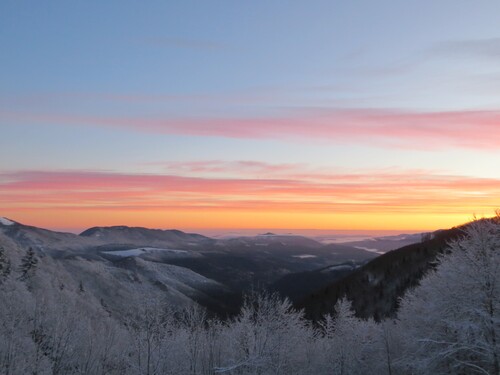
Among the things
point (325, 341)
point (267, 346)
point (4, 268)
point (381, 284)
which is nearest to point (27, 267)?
point (4, 268)

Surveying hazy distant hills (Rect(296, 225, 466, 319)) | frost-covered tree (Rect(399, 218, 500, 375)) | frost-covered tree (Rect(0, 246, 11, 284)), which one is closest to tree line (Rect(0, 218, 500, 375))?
frost-covered tree (Rect(399, 218, 500, 375))

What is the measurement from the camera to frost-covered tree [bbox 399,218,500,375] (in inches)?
1313

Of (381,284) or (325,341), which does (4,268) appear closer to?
(325,341)

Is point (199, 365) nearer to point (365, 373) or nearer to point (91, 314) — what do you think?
point (365, 373)

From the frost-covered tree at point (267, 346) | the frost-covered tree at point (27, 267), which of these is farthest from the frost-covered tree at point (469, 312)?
the frost-covered tree at point (27, 267)

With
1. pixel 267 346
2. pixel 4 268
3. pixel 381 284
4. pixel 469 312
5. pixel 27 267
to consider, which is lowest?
pixel 381 284

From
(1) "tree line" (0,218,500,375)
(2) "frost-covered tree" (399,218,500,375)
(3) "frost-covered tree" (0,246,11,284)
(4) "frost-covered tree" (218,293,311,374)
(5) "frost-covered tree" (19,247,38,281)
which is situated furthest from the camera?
(5) "frost-covered tree" (19,247,38,281)

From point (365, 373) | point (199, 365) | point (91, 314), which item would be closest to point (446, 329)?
point (365, 373)

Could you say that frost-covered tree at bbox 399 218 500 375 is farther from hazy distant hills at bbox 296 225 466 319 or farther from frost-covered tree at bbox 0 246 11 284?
frost-covered tree at bbox 0 246 11 284

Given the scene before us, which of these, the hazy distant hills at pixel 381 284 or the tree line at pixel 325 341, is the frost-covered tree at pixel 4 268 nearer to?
the tree line at pixel 325 341

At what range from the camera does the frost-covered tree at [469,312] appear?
33344 millimetres

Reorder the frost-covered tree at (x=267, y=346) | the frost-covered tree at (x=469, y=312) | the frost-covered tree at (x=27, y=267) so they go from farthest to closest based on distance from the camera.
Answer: the frost-covered tree at (x=27, y=267) → the frost-covered tree at (x=267, y=346) → the frost-covered tree at (x=469, y=312)

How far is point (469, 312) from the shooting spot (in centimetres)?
3556

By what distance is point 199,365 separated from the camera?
231ft
